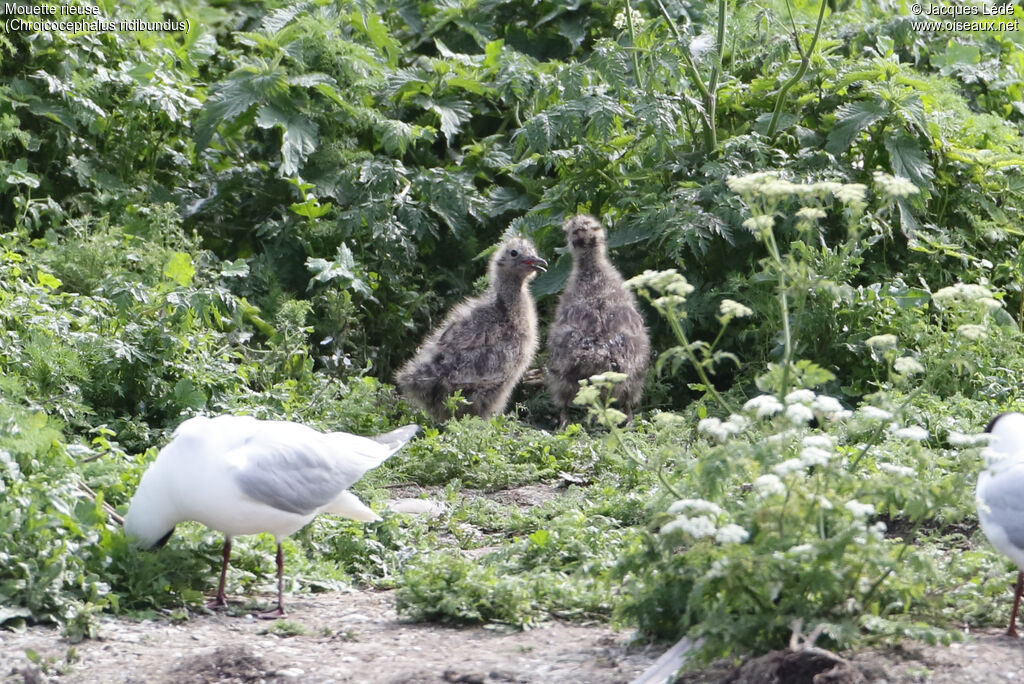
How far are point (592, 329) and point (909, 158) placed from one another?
256 cm

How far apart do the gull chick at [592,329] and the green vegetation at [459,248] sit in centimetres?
32

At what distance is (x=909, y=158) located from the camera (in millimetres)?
8883

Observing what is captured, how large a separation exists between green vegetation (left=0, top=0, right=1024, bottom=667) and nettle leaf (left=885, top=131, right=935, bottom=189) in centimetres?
2

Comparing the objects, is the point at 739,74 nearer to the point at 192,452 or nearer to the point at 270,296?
the point at 270,296

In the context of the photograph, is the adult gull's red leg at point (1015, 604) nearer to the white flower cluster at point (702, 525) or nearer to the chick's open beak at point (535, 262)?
the white flower cluster at point (702, 525)

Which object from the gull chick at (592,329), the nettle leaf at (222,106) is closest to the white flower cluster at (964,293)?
the gull chick at (592,329)

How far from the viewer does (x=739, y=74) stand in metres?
10.1

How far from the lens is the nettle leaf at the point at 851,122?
8.82 m

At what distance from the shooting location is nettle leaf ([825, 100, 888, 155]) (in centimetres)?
882

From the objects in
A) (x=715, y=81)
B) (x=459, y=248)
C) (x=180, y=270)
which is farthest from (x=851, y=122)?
(x=180, y=270)

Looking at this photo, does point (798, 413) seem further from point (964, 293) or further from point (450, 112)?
point (450, 112)

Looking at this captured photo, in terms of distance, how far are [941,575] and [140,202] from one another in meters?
7.17

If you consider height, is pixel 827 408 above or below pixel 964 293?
below

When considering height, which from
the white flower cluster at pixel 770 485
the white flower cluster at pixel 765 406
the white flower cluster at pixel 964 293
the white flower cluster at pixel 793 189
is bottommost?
the white flower cluster at pixel 770 485
